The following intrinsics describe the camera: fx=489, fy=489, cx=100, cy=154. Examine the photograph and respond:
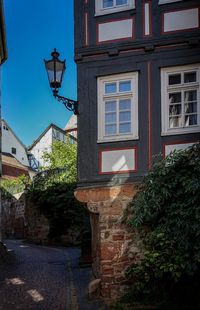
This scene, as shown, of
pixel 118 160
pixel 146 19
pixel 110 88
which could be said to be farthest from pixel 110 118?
pixel 146 19

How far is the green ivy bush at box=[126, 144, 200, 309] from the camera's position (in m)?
8.95

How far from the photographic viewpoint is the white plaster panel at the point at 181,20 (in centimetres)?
1006

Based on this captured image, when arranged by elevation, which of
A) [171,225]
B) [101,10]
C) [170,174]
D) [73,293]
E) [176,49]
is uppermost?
[101,10]

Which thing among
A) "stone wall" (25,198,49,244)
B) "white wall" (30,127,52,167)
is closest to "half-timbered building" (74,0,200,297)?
"stone wall" (25,198,49,244)

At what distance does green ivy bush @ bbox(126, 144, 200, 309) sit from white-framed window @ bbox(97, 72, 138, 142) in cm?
112

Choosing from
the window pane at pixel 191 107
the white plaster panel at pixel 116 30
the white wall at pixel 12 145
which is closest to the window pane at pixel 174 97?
the window pane at pixel 191 107

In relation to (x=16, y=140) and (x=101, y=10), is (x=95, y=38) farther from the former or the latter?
(x=16, y=140)

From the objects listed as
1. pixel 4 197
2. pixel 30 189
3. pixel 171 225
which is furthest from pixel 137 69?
pixel 4 197

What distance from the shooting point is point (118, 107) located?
10.4 metres

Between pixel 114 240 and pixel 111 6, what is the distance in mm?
5019

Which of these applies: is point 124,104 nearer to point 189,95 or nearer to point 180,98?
point 180,98

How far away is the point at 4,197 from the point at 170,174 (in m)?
20.9

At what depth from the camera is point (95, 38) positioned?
34.6 feet

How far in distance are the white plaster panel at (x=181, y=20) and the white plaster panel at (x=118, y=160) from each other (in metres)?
2.71
